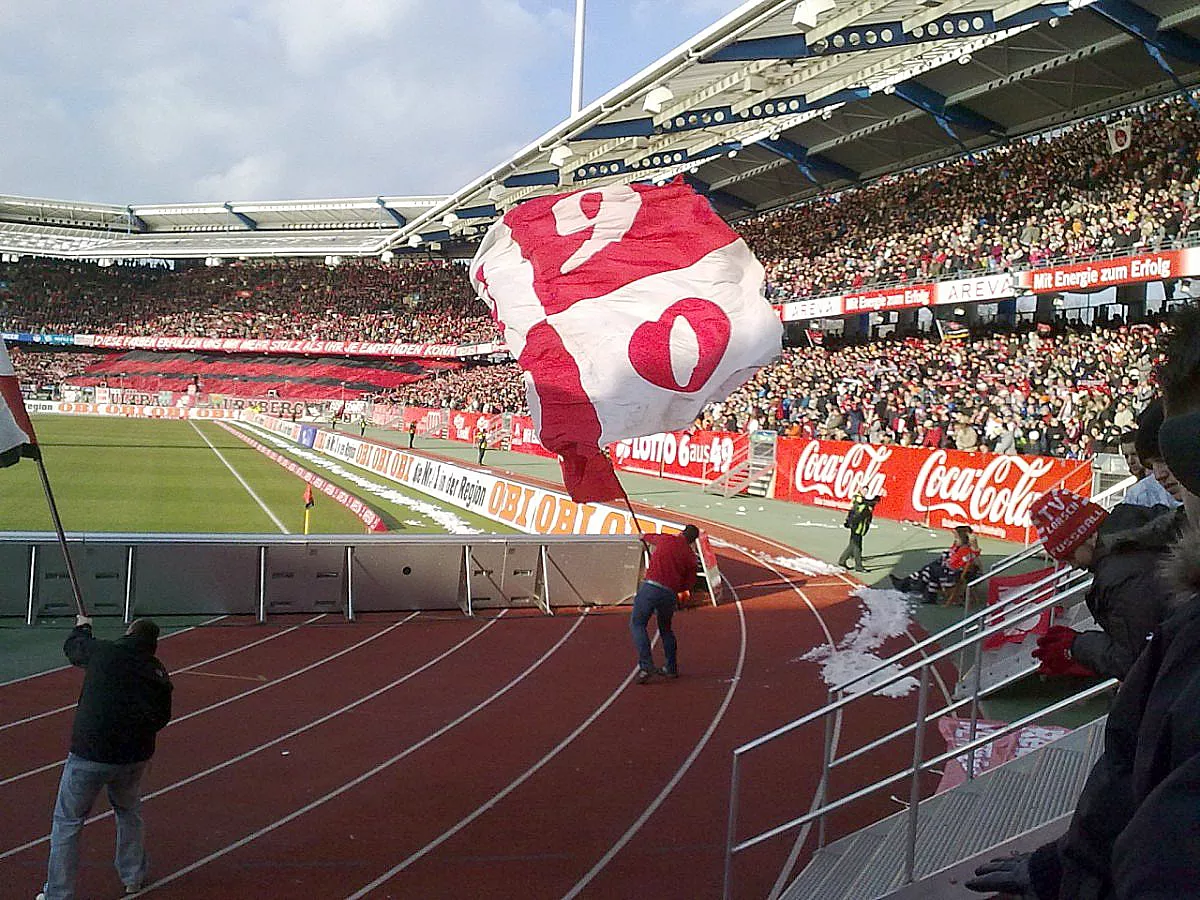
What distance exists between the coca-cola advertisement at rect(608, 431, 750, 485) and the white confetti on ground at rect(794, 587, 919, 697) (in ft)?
46.2

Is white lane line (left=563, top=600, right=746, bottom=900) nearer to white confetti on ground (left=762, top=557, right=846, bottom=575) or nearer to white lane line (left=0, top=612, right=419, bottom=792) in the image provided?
white lane line (left=0, top=612, right=419, bottom=792)

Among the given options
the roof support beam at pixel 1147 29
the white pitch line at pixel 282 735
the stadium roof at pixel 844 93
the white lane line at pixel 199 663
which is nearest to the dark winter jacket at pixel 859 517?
the white pitch line at pixel 282 735

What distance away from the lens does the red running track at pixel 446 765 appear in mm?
6734

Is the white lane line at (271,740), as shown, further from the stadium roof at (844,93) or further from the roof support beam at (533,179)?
the roof support beam at (533,179)

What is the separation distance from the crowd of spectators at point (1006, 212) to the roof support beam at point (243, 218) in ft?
169

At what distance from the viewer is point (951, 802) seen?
16.6ft

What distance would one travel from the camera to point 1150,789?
5.21ft

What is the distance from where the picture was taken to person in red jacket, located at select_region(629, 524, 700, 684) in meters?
11.2

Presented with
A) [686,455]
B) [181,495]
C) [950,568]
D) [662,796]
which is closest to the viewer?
[662,796]

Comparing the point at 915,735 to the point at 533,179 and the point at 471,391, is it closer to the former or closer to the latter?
the point at 533,179

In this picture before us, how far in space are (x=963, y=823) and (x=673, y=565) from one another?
6533mm

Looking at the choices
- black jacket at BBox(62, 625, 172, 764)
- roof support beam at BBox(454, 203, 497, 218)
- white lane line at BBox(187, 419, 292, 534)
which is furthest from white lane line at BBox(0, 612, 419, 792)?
roof support beam at BBox(454, 203, 497, 218)

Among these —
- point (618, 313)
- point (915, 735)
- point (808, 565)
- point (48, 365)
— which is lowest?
point (808, 565)

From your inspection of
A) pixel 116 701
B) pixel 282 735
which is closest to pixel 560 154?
pixel 282 735
